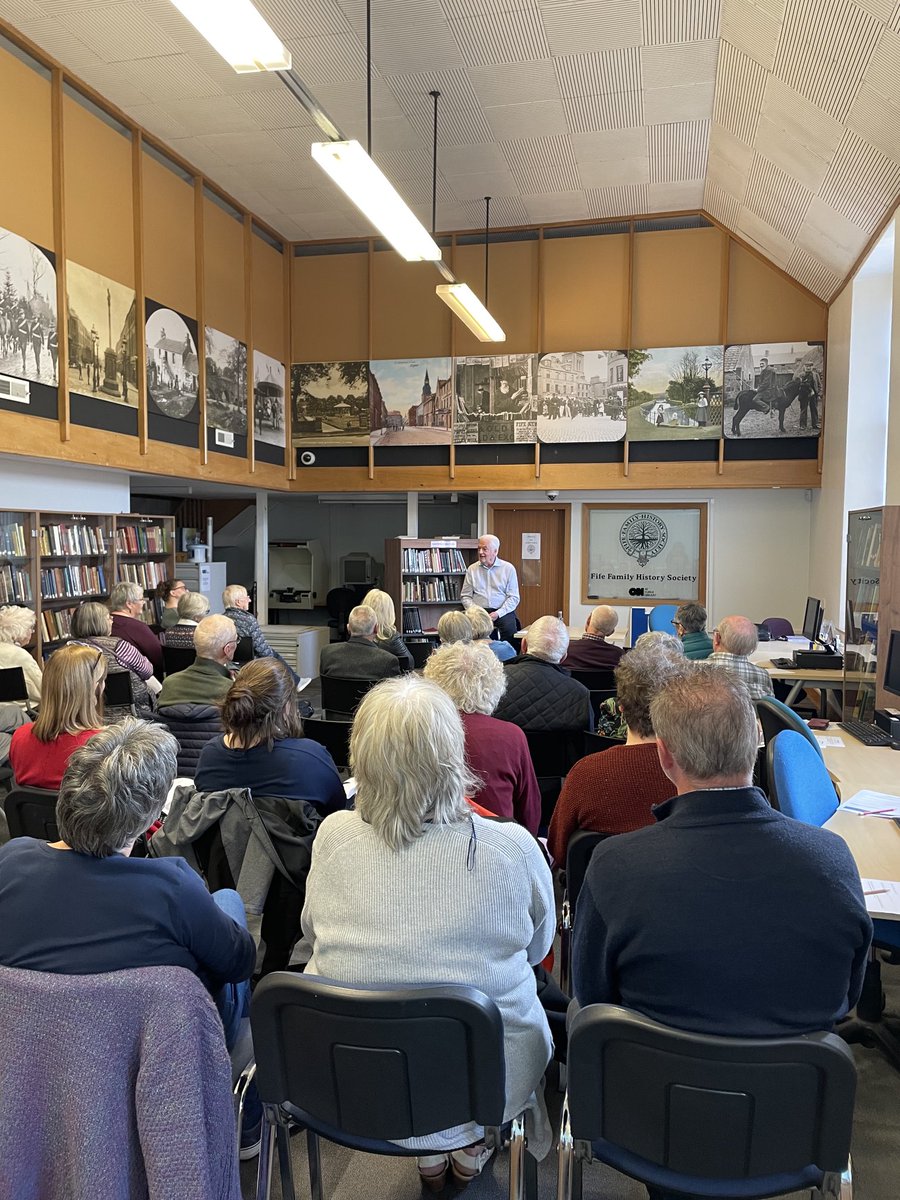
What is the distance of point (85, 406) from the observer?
623cm

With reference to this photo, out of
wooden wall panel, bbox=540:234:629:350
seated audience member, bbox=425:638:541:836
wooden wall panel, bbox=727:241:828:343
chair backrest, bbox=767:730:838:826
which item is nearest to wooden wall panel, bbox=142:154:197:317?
wooden wall panel, bbox=540:234:629:350

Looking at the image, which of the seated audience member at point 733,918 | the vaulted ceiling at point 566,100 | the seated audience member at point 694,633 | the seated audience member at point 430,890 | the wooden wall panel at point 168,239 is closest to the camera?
the seated audience member at point 733,918

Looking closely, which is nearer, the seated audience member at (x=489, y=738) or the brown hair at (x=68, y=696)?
the seated audience member at (x=489, y=738)

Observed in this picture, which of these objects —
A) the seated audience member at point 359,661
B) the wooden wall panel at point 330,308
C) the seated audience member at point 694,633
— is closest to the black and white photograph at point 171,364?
the wooden wall panel at point 330,308

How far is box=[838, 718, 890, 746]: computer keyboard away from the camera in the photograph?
380 centimetres

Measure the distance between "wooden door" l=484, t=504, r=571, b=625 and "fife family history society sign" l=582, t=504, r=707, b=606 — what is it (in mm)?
278

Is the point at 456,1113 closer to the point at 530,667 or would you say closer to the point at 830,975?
the point at 830,975

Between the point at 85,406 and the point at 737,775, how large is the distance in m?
5.97

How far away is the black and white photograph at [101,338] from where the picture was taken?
607cm

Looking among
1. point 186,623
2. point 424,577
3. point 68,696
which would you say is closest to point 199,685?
point 68,696

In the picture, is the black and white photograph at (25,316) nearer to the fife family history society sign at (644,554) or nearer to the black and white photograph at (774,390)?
the fife family history society sign at (644,554)

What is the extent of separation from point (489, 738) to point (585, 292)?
24.2ft

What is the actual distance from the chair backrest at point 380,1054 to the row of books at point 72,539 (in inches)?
221

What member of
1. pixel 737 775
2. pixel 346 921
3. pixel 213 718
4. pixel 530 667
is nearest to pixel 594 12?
pixel 530 667
